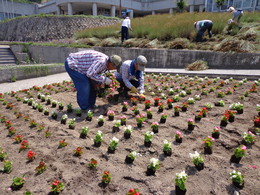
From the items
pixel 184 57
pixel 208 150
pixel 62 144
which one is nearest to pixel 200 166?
pixel 208 150

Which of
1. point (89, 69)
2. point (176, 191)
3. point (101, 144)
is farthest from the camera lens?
point (89, 69)

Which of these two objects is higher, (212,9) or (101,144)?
(212,9)

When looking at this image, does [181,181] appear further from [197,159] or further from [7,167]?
[7,167]

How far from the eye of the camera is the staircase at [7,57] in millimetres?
13492

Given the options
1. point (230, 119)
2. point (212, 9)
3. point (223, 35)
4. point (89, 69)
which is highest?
point (212, 9)

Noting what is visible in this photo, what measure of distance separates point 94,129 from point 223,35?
9590mm

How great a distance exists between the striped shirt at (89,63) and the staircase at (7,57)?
1185cm

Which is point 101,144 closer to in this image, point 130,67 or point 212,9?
point 130,67

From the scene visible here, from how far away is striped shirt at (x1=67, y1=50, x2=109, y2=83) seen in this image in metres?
3.99

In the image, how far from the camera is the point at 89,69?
3969 millimetres

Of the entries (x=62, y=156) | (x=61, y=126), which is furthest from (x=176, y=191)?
(x=61, y=126)

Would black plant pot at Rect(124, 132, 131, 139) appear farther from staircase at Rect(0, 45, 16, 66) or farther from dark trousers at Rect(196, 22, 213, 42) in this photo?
staircase at Rect(0, 45, 16, 66)

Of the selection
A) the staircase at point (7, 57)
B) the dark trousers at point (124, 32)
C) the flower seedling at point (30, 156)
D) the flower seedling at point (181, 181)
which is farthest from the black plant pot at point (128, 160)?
the staircase at point (7, 57)

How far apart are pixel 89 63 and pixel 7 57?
43.6 ft
